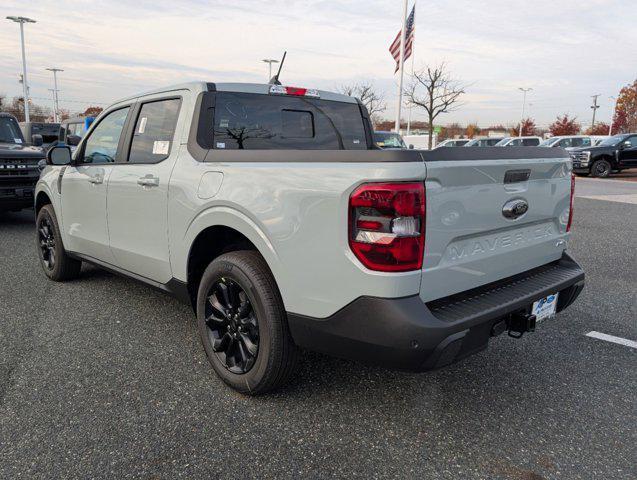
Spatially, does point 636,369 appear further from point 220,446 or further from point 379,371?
point 220,446

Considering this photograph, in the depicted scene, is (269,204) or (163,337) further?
(163,337)

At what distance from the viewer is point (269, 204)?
2.59 m

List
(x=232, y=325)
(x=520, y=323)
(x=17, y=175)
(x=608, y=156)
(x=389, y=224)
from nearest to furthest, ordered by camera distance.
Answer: (x=389, y=224), (x=520, y=323), (x=232, y=325), (x=17, y=175), (x=608, y=156)

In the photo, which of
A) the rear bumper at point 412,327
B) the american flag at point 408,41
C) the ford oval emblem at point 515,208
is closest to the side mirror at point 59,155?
the rear bumper at point 412,327

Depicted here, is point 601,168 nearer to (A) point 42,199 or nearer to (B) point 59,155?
(A) point 42,199

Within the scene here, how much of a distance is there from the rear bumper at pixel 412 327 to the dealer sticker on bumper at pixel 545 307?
3.2 inches

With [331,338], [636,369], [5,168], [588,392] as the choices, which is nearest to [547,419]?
[588,392]

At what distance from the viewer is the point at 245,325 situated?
9.39ft

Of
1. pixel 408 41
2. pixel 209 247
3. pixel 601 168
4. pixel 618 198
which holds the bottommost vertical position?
pixel 618 198

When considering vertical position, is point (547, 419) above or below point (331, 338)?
below

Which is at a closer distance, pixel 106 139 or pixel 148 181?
pixel 148 181

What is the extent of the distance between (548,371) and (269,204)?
7.02 feet

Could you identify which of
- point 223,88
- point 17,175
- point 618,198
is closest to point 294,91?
point 223,88

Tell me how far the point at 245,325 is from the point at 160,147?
4.72 feet
